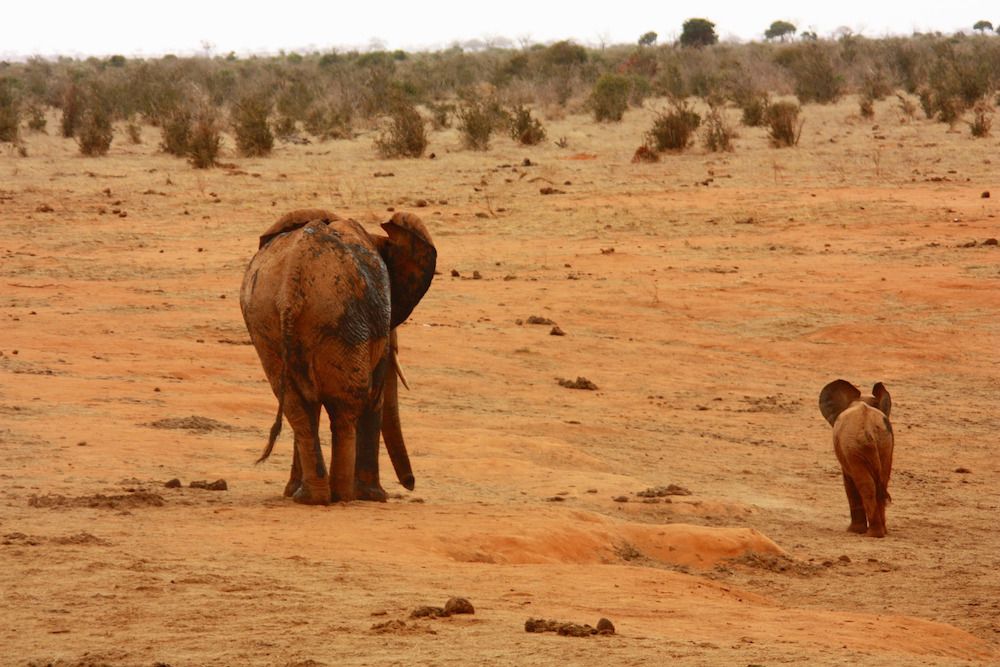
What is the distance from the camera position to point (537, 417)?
12.5 meters

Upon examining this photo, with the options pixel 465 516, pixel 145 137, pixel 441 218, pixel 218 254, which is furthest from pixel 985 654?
pixel 145 137

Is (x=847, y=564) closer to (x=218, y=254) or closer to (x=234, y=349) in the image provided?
(x=234, y=349)

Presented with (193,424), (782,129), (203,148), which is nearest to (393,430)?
(193,424)

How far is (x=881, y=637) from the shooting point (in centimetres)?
598

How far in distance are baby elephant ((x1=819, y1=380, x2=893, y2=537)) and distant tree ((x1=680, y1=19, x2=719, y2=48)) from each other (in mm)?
58741

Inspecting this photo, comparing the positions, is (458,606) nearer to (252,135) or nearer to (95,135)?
(252,135)

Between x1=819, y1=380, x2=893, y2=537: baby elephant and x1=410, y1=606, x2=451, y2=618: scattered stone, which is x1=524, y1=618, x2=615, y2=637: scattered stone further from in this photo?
x1=819, y1=380, x2=893, y2=537: baby elephant

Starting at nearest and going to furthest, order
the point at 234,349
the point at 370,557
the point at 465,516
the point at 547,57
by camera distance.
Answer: the point at 370,557, the point at 465,516, the point at 234,349, the point at 547,57

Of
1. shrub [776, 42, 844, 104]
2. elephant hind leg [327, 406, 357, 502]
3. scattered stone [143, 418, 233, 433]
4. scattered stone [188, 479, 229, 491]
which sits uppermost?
shrub [776, 42, 844, 104]

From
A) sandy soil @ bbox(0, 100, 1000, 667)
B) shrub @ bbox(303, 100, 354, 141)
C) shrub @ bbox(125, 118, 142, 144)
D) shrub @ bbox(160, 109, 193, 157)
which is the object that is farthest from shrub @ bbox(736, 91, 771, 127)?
shrub @ bbox(125, 118, 142, 144)

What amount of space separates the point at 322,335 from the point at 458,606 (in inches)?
101

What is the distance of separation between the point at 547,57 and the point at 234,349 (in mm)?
39734

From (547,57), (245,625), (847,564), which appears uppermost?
(547,57)

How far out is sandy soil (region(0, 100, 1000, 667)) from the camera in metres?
5.82
